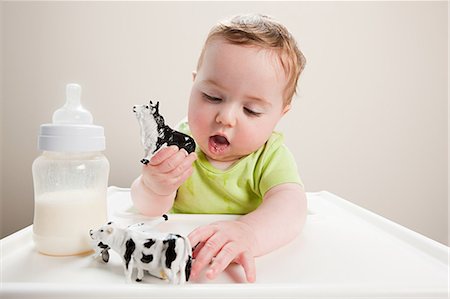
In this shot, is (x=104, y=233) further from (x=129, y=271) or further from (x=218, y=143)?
(x=218, y=143)

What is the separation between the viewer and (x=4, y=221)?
4.42 feet

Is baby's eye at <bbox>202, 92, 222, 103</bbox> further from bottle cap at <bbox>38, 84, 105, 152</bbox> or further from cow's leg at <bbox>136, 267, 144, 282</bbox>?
cow's leg at <bbox>136, 267, 144, 282</bbox>

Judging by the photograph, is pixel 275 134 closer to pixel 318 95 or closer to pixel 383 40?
pixel 318 95

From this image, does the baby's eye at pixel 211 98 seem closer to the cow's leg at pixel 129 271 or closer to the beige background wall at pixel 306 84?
the cow's leg at pixel 129 271

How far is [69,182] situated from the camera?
550 mm

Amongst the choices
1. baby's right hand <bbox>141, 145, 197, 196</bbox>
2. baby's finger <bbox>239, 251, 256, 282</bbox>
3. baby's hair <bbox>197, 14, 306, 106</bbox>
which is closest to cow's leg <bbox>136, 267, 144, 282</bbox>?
baby's finger <bbox>239, 251, 256, 282</bbox>

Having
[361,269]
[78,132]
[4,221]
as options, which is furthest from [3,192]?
[361,269]

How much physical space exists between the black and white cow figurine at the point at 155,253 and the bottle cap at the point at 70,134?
0.13 m

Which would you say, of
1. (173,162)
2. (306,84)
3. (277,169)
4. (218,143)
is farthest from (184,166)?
(306,84)

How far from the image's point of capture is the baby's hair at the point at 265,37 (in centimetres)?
73

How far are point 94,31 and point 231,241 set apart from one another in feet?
3.43

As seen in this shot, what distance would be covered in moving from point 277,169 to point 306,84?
0.65m

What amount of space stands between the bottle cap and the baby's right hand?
0.40 ft

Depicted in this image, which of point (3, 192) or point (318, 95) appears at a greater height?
point (318, 95)
